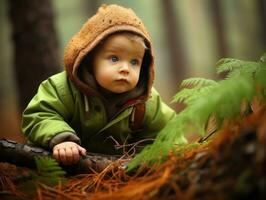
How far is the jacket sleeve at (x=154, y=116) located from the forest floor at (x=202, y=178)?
84 centimetres

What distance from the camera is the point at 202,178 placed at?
4.34 feet

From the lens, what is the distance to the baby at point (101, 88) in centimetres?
255

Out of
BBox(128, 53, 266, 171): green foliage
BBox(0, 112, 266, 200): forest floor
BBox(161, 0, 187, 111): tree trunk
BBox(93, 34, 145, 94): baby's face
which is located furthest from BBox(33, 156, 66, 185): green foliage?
BBox(161, 0, 187, 111): tree trunk

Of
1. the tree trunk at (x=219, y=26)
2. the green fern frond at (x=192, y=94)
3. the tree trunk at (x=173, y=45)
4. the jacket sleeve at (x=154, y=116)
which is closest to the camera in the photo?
the green fern frond at (x=192, y=94)

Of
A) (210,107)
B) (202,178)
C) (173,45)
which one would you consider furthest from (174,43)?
(202,178)

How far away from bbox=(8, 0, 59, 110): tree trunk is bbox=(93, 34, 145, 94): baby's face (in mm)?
1893

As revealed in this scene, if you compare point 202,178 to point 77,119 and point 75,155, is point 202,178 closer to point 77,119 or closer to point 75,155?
point 75,155

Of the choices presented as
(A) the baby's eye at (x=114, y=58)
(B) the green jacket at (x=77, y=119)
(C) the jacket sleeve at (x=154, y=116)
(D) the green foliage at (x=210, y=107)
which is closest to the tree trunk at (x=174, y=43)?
(C) the jacket sleeve at (x=154, y=116)

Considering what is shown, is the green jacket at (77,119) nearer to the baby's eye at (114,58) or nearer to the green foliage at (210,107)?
the baby's eye at (114,58)

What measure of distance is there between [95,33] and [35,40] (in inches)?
77.6

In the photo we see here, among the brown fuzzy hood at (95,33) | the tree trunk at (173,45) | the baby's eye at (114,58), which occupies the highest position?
the brown fuzzy hood at (95,33)

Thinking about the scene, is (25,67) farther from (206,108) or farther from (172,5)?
(172,5)

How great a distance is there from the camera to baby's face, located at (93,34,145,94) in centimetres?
255

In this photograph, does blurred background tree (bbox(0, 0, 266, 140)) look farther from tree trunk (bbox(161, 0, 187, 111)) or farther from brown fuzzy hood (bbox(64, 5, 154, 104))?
brown fuzzy hood (bbox(64, 5, 154, 104))
